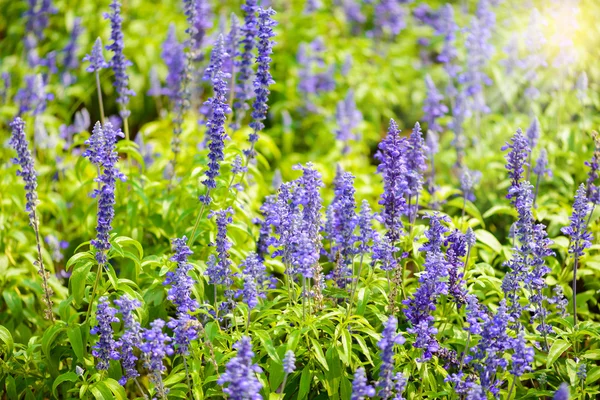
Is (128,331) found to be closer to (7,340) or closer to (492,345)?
(7,340)

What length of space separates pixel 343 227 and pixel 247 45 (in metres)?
2.19

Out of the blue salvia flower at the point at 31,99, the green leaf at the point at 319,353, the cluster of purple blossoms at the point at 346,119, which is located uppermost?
the blue salvia flower at the point at 31,99

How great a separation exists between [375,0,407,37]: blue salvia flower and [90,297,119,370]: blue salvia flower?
28.9ft

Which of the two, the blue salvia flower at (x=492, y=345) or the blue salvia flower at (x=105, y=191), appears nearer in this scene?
the blue salvia flower at (x=492, y=345)

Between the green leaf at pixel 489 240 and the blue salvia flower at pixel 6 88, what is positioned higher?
the blue salvia flower at pixel 6 88

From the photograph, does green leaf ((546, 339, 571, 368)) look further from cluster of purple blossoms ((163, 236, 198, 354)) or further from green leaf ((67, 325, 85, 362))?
green leaf ((67, 325, 85, 362))

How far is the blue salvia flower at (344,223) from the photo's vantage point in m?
4.95

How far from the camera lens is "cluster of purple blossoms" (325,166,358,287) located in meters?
4.95

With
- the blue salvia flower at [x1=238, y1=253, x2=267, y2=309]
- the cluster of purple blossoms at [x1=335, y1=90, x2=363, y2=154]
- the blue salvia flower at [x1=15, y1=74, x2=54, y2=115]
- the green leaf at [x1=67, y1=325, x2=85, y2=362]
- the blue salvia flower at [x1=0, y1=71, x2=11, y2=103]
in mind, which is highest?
the blue salvia flower at [x1=0, y1=71, x2=11, y2=103]

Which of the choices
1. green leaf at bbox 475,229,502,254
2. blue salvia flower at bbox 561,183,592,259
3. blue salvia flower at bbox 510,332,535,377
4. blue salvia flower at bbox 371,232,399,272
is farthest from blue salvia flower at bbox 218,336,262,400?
green leaf at bbox 475,229,502,254

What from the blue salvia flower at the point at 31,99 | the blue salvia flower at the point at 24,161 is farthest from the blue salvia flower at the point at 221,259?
the blue salvia flower at the point at 31,99

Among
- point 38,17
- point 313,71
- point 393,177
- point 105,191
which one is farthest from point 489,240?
point 38,17

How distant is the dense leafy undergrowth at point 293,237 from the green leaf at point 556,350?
0.08ft

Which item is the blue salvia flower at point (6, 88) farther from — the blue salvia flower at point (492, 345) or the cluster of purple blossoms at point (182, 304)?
the blue salvia flower at point (492, 345)
